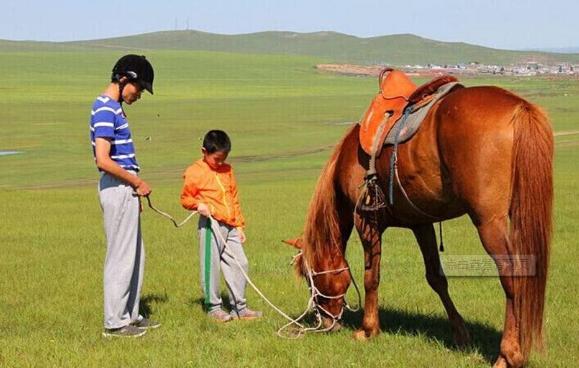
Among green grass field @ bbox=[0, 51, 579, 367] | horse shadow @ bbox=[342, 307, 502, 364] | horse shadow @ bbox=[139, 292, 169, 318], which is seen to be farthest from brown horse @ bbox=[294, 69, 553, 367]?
horse shadow @ bbox=[139, 292, 169, 318]

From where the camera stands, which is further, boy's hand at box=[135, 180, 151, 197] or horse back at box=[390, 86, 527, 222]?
boy's hand at box=[135, 180, 151, 197]

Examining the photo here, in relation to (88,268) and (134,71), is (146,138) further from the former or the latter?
(134,71)

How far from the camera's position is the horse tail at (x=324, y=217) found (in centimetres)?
657

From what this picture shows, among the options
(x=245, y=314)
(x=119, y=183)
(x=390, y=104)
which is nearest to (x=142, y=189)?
(x=119, y=183)

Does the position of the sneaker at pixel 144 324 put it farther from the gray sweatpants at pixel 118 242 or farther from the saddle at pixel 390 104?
the saddle at pixel 390 104

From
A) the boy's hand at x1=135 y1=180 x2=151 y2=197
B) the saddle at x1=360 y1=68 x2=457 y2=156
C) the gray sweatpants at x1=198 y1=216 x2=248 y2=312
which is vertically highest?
the saddle at x1=360 y1=68 x2=457 y2=156

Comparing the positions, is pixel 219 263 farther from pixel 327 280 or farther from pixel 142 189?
pixel 142 189

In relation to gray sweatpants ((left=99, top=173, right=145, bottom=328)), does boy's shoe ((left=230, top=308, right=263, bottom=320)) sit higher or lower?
lower

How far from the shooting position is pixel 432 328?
267 inches

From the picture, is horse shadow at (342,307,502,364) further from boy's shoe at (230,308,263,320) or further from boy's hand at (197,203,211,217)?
boy's hand at (197,203,211,217)

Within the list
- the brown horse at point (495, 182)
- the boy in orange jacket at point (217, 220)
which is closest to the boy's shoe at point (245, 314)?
the boy in orange jacket at point (217, 220)

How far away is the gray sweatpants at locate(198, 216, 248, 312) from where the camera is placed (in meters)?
7.25

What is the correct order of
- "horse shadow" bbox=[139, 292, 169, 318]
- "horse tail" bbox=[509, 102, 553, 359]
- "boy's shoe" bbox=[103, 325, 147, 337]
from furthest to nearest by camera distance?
"horse shadow" bbox=[139, 292, 169, 318]
"boy's shoe" bbox=[103, 325, 147, 337]
"horse tail" bbox=[509, 102, 553, 359]

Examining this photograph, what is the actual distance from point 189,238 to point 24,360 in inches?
306
